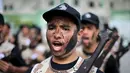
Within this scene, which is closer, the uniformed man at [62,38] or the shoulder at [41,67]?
the uniformed man at [62,38]

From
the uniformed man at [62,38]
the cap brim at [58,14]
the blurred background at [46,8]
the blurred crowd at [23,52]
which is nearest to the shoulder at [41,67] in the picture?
the uniformed man at [62,38]

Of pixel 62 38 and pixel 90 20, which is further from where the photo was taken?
pixel 90 20

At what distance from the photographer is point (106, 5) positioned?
199ft

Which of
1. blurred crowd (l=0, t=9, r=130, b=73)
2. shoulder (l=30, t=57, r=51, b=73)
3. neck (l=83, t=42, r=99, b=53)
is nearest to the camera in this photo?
shoulder (l=30, t=57, r=51, b=73)

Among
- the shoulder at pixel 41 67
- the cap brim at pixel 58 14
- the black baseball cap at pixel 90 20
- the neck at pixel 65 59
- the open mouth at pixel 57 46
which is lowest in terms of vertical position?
the black baseball cap at pixel 90 20

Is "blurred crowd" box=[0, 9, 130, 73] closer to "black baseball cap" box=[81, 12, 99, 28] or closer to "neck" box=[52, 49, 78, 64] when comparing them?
"black baseball cap" box=[81, 12, 99, 28]

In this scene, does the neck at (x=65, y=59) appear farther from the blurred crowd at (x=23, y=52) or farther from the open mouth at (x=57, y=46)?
the blurred crowd at (x=23, y=52)

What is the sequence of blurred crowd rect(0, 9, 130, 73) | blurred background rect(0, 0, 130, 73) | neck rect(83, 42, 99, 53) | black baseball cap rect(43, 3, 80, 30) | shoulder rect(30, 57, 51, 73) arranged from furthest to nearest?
blurred background rect(0, 0, 130, 73)
neck rect(83, 42, 99, 53)
blurred crowd rect(0, 9, 130, 73)
shoulder rect(30, 57, 51, 73)
black baseball cap rect(43, 3, 80, 30)

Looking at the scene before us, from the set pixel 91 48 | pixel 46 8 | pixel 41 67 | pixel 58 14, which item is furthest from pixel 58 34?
pixel 46 8

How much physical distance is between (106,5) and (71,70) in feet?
186

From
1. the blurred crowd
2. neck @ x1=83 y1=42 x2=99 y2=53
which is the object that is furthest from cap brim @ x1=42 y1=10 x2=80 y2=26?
neck @ x1=83 y1=42 x2=99 y2=53

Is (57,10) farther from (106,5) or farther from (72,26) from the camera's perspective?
(106,5)

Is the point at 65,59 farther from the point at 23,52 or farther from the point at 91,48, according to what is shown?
the point at 23,52

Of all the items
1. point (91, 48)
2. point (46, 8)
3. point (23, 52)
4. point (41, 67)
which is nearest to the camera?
point (41, 67)
